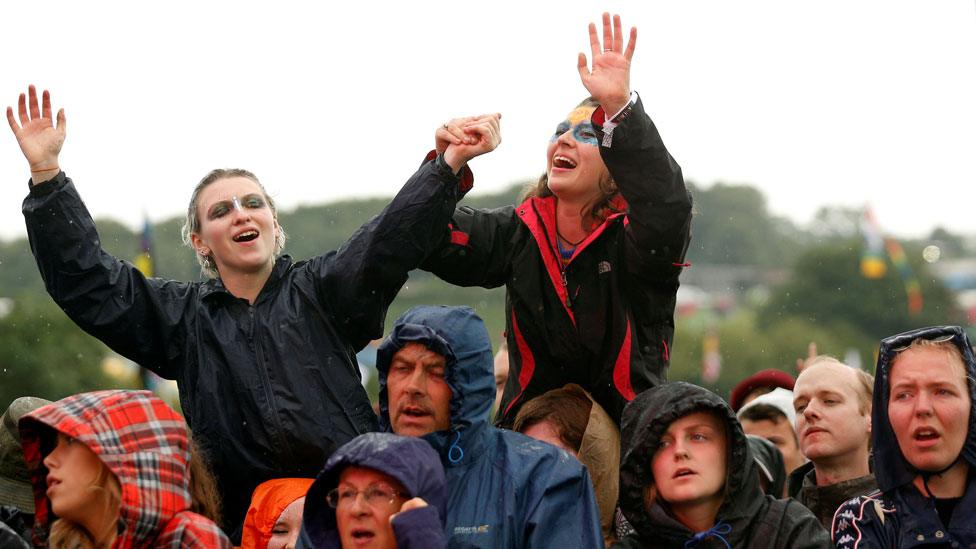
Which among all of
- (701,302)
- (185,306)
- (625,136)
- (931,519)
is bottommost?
(701,302)

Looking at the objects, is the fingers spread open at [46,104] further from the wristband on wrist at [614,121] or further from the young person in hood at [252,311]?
the wristband on wrist at [614,121]

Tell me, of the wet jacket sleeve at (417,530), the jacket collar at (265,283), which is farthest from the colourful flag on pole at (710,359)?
the wet jacket sleeve at (417,530)

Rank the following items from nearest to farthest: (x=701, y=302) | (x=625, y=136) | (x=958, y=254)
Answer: (x=625, y=136)
(x=701, y=302)
(x=958, y=254)

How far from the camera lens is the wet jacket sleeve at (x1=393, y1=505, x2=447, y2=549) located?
543 centimetres

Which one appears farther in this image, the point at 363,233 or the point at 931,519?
the point at 363,233

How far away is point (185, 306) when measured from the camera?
7.03 m

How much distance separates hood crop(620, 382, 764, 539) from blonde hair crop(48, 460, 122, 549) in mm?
1931

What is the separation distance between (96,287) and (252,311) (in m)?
0.67

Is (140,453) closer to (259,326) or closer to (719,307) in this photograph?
(259,326)

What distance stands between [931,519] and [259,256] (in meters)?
3.08

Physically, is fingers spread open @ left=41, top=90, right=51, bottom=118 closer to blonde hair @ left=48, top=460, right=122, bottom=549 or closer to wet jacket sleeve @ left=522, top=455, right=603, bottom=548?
blonde hair @ left=48, top=460, right=122, bottom=549

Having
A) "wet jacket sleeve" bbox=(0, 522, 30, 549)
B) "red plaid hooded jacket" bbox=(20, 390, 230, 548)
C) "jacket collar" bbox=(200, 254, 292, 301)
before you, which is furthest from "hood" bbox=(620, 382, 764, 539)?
"wet jacket sleeve" bbox=(0, 522, 30, 549)

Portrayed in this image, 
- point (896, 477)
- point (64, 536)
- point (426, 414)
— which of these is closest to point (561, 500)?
point (426, 414)

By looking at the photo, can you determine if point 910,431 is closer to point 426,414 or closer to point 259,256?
point 426,414
